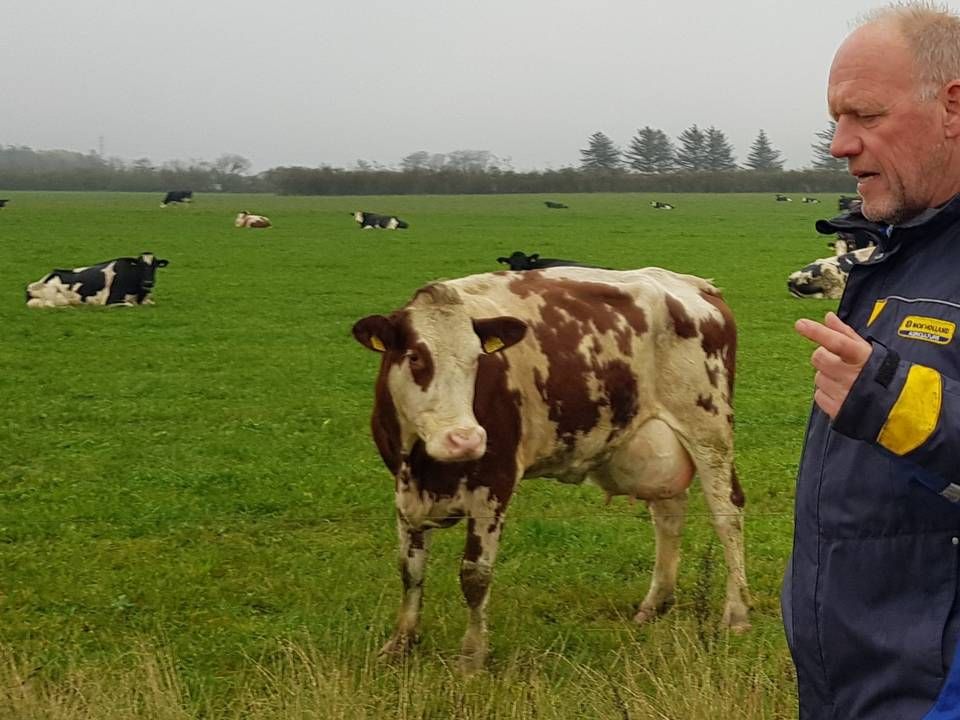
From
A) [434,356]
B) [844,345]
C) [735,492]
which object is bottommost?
[735,492]

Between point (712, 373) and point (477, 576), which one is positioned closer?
point (477, 576)

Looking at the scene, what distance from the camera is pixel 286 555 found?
6.86 meters

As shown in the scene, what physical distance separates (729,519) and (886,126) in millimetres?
4232

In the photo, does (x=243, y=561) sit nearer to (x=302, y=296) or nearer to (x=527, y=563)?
(x=527, y=563)

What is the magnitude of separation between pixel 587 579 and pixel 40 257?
23881 millimetres

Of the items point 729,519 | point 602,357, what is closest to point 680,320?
point 602,357

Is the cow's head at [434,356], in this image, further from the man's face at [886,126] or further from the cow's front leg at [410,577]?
the man's face at [886,126]

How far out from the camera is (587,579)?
260 inches

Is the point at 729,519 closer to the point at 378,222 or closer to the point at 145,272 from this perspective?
the point at 145,272

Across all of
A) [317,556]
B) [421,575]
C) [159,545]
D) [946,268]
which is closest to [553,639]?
[421,575]

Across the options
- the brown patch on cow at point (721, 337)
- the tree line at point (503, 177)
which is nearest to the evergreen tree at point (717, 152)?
the tree line at point (503, 177)

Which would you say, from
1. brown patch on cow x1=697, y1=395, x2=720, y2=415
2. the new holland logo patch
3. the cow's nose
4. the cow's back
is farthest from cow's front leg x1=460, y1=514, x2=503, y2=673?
the new holland logo patch

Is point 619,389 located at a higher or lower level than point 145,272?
higher

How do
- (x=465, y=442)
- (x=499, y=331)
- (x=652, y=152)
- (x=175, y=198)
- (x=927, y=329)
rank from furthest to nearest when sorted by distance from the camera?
(x=652, y=152), (x=175, y=198), (x=499, y=331), (x=465, y=442), (x=927, y=329)
